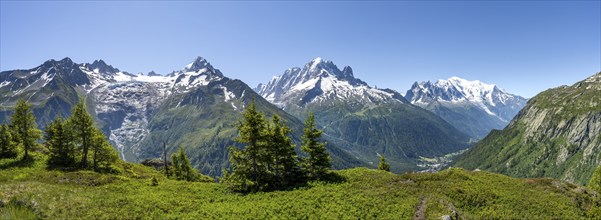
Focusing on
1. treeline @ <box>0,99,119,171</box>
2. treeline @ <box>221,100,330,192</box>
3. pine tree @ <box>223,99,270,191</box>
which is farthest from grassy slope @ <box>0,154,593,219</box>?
treeline @ <box>0,99,119,171</box>

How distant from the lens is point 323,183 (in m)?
47.0

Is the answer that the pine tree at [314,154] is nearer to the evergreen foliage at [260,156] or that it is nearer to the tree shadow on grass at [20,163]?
the evergreen foliage at [260,156]

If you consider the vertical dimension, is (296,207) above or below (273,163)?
below

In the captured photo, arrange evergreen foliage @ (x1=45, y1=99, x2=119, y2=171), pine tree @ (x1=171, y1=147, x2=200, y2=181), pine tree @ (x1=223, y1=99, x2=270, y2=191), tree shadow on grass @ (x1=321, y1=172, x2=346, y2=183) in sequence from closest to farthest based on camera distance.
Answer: pine tree @ (x1=223, y1=99, x2=270, y2=191)
tree shadow on grass @ (x1=321, y1=172, x2=346, y2=183)
evergreen foliage @ (x1=45, y1=99, x2=119, y2=171)
pine tree @ (x1=171, y1=147, x2=200, y2=181)

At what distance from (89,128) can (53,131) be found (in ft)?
19.0

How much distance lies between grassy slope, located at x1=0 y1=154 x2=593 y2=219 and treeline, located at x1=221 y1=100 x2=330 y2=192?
3.19m

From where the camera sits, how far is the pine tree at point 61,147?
2333 inches

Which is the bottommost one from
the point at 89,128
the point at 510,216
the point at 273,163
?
the point at 510,216

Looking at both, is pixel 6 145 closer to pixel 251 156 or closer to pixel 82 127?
pixel 82 127

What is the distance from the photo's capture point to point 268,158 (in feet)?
157

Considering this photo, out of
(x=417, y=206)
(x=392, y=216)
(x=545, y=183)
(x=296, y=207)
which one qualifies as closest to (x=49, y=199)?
(x=296, y=207)

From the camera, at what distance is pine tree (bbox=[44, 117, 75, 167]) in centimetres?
5925

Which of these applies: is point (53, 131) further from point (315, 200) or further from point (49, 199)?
point (315, 200)

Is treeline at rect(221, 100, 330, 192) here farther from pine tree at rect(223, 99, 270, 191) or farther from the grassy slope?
the grassy slope
